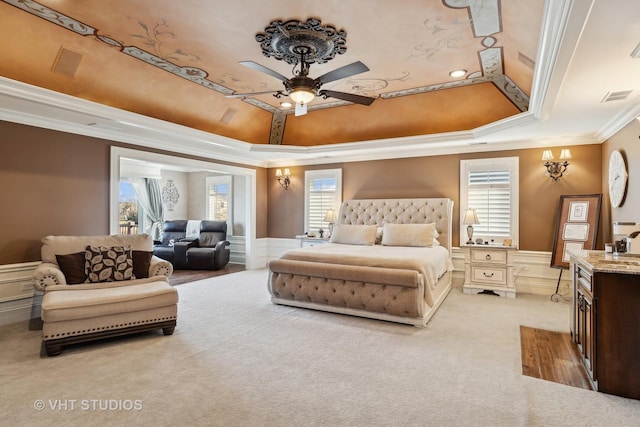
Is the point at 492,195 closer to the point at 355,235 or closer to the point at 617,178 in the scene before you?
the point at 617,178

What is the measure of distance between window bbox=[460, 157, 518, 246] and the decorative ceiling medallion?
3.55 metres

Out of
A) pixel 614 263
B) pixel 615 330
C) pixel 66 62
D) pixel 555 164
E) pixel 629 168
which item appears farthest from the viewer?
pixel 555 164

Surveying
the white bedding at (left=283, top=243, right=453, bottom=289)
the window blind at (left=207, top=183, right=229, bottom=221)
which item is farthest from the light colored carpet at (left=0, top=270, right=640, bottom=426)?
the window blind at (left=207, top=183, right=229, bottom=221)

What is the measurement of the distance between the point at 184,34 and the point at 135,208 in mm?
7295

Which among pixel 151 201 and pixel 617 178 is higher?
pixel 617 178

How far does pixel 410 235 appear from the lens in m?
5.60

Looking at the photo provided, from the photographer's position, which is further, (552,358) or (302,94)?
(302,94)

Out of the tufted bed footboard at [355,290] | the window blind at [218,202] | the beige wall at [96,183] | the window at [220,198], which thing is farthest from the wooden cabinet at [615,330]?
the window blind at [218,202]

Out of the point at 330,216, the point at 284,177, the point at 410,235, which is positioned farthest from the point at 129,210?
the point at 410,235

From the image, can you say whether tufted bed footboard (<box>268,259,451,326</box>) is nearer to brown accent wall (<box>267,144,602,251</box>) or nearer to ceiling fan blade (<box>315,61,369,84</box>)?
brown accent wall (<box>267,144,602,251</box>)

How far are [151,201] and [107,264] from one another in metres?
5.94

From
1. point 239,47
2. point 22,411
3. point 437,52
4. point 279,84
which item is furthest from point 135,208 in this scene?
point 437,52

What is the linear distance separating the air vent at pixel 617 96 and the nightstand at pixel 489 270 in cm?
243

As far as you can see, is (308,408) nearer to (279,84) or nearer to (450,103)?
(279,84)
